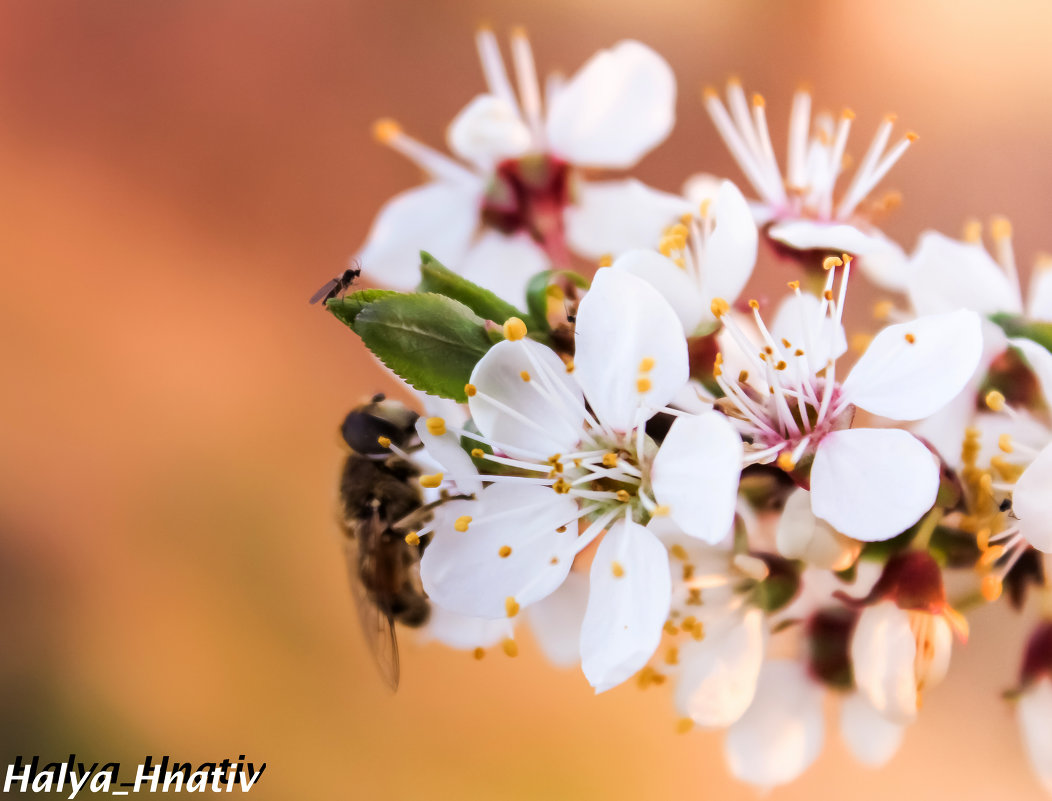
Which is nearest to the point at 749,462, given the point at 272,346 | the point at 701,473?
the point at 701,473

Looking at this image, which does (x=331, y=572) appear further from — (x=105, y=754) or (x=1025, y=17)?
(x=1025, y=17)

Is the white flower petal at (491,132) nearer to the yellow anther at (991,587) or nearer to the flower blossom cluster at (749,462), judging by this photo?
the flower blossom cluster at (749,462)

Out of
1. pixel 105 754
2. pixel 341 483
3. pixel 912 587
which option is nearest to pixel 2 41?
pixel 105 754

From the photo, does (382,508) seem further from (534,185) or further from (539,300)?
(534,185)

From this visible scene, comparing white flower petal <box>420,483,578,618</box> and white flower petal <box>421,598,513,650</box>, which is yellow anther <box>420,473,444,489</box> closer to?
white flower petal <box>420,483,578,618</box>

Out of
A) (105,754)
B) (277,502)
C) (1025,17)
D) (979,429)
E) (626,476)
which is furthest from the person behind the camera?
(277,502)

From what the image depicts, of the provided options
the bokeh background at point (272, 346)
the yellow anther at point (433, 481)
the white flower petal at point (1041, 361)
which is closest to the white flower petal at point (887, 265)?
the white flower petal at point (1041, 361)

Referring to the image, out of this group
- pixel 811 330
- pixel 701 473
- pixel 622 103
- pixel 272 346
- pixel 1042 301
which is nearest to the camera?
pixel 701 473
